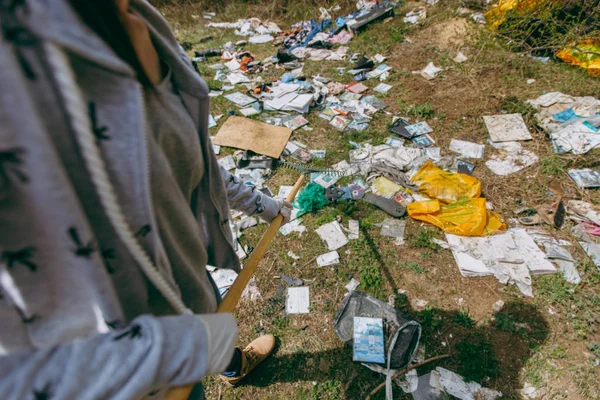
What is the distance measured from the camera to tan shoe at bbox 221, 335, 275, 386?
6.54 ft

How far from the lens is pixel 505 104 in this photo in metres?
3.94

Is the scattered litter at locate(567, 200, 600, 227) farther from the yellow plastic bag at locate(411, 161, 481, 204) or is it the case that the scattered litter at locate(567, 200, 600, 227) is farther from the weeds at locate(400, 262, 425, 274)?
the weeds at locate(400, 262, 425, 274)

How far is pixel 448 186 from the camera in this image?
306 centimetres

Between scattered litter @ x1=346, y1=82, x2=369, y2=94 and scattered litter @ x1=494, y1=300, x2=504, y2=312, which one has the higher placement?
scattered litter @ x1=346, y1=82, x2=369, y2=94

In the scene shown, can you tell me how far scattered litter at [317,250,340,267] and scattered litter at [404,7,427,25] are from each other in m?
5.56

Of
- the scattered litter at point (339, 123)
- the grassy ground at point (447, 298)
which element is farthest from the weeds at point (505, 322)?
the scattered litter at point (339, 123)

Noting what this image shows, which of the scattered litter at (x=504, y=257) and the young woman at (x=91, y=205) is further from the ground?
the young woman at (x=91, y=205)

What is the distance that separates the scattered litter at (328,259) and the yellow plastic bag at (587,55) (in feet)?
14.0

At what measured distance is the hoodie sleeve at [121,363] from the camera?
524mm

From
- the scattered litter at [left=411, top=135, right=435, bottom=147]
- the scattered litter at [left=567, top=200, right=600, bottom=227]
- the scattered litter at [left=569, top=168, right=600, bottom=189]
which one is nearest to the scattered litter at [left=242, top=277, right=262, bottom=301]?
the scattered litter at [left=411, top=135, right=435, bottom=147]

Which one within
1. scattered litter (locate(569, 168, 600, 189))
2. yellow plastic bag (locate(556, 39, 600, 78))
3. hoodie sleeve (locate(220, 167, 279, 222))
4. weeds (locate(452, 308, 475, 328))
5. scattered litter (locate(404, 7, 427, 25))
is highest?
scattered litter (locate(404, 7, 427, 25))

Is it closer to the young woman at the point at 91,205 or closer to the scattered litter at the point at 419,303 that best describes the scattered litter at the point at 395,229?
the scattered litter at the point at 419,303

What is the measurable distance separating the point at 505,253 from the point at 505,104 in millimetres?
2421

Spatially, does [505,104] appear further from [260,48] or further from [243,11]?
[243,11]
